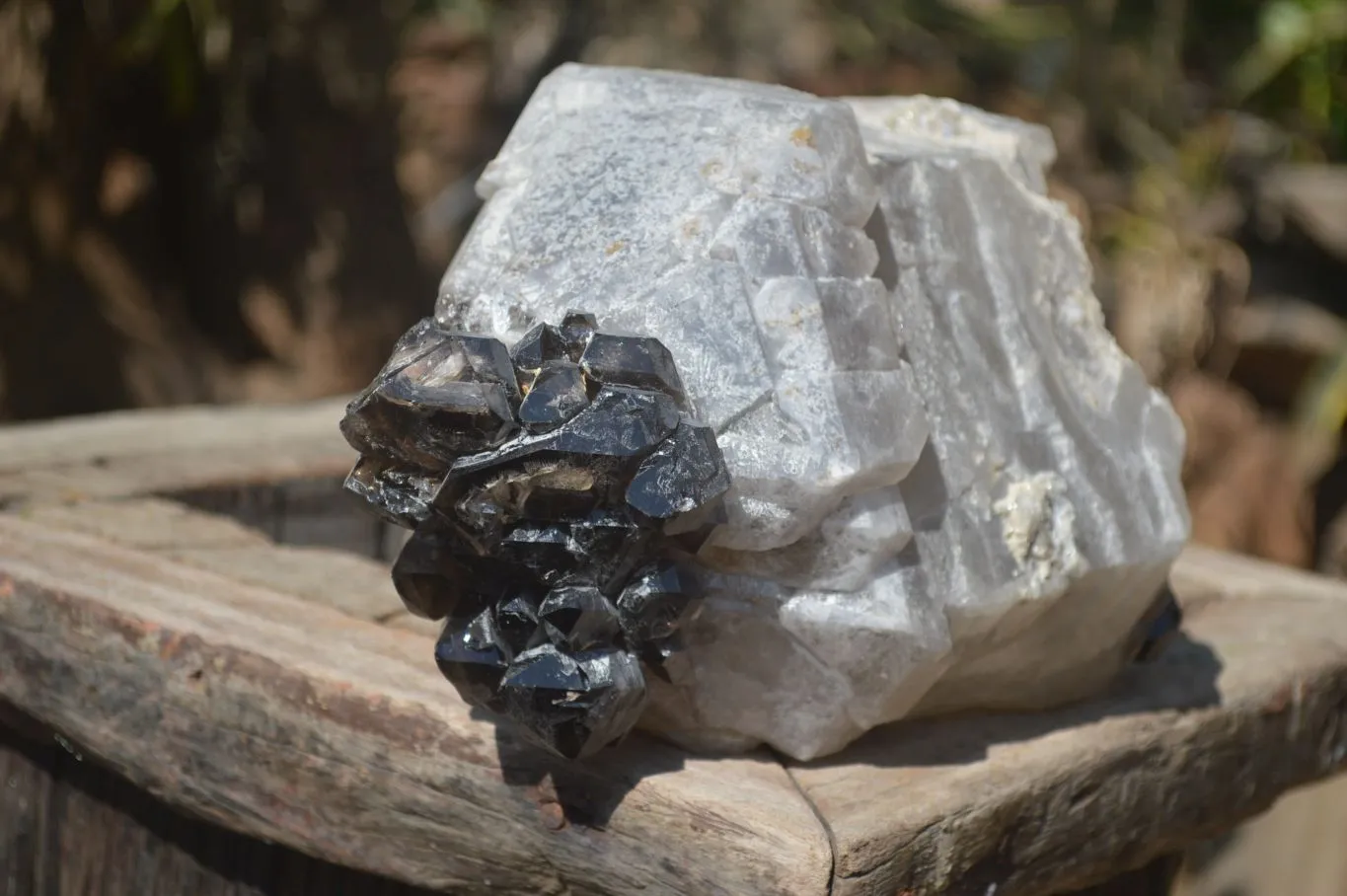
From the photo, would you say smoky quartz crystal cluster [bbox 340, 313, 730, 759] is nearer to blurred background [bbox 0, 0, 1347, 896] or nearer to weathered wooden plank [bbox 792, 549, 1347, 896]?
weathered wooden plank [bbox 792, 549, 1347, 896]

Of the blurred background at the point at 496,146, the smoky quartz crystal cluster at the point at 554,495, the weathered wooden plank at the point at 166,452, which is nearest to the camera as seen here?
the smoky quartz crystal cluster at the point at 554,495

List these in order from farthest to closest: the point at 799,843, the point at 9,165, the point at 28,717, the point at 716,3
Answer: the point at 716,3 → the point at 9,165 → the point at 28,717 → the point at 799,843

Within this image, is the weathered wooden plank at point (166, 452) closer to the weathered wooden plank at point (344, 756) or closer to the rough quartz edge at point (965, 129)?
the weathered wooden plank at point (344, 756)

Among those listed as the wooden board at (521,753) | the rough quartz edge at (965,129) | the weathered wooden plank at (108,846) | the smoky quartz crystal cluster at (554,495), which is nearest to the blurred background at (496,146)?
the wooden board at (521,753)

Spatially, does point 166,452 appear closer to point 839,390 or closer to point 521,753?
point 521,753

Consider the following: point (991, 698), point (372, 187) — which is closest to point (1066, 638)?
point (991, 698)

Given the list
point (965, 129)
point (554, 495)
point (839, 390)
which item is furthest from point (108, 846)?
point (965, 129)

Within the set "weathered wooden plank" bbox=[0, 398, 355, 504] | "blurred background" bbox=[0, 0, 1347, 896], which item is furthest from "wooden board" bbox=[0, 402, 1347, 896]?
"blurred background" bbox=[0, 0, 1347, 896]

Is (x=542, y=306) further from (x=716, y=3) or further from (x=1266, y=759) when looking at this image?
(x=716, y=3)
